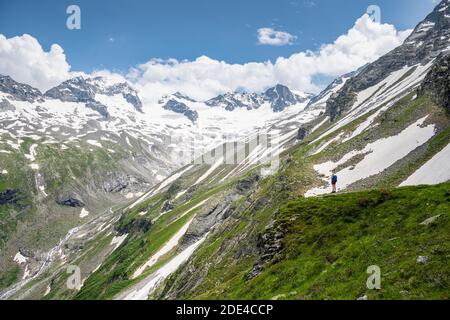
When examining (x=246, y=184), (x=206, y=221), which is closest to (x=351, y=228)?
(x=206, y=221)

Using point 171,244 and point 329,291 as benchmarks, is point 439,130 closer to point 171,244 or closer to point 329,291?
point 329,291

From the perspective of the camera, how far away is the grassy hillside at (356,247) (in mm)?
23547

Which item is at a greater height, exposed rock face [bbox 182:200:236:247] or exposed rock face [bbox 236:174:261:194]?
exposed rock face [bbox 236:174:261:194]

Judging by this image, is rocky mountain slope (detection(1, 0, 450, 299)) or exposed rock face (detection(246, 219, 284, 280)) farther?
exposed rock face (detection(246, 219, 284, 280))

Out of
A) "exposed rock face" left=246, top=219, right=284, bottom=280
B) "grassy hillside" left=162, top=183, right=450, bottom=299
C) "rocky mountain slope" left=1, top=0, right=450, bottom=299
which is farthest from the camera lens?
"exposed rock face" left=246, top=219, right=284, bottom=280

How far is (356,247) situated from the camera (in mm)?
30500

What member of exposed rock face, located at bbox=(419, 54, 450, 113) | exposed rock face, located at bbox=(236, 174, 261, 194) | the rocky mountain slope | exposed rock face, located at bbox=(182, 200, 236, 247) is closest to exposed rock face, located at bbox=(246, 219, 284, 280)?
the rocky mountain slope

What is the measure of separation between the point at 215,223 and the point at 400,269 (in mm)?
93974

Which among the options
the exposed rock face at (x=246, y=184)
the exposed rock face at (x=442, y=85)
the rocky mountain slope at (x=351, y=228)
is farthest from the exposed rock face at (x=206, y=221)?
the exposed rock face at (x=442, y=85)

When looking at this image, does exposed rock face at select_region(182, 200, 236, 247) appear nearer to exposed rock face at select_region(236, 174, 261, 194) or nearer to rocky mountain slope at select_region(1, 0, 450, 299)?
rocky mountain slope at select_region(1, 0, 450, 299)

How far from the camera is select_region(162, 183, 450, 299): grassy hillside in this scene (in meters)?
23.5

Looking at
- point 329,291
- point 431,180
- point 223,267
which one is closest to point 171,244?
point 223,267

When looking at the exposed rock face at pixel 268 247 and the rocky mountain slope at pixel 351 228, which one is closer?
the rocky mountain slope at pixel 351 228

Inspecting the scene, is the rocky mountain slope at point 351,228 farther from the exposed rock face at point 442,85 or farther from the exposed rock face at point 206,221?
the exposed rock face at point 206,221
